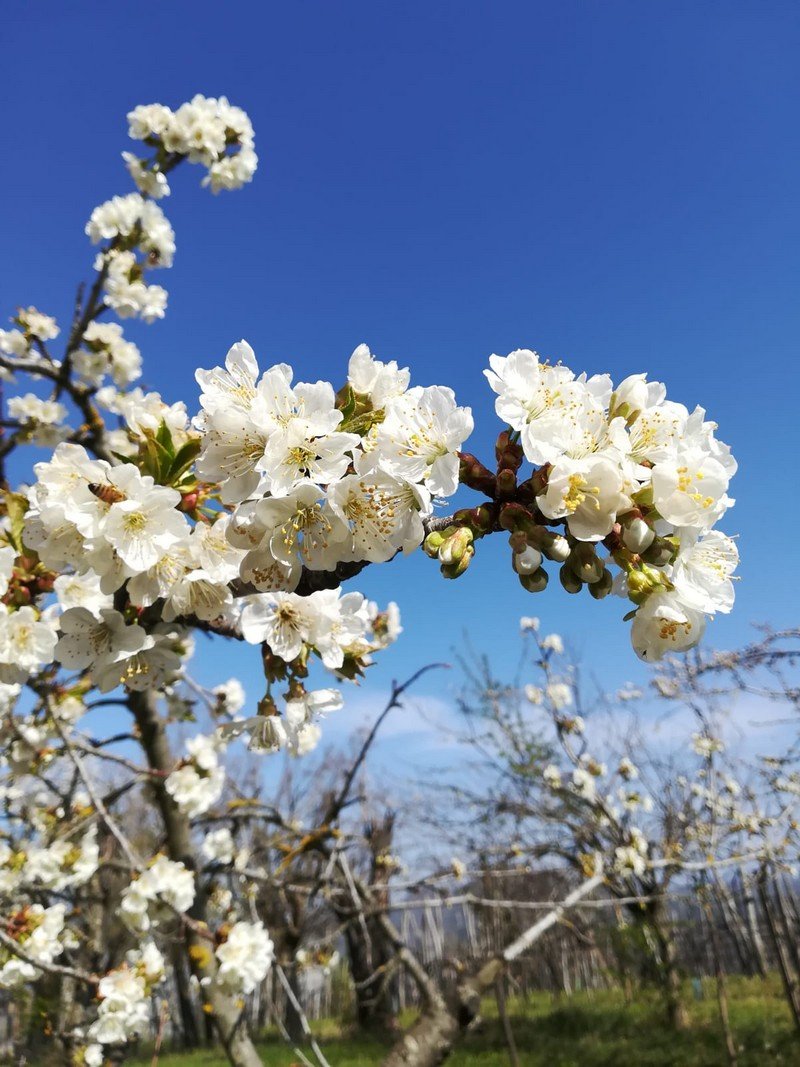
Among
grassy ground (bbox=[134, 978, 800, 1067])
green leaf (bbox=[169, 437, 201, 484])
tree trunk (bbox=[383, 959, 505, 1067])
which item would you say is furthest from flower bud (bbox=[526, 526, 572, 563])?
grassy ground (bbox=[134, 978, 800, 1067])

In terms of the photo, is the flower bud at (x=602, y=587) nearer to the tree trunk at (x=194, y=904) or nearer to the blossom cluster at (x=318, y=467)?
the blossom cluster at (x=318, y=467)

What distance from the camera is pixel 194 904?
3096mm

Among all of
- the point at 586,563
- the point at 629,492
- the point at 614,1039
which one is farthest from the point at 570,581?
the point at 614,1039

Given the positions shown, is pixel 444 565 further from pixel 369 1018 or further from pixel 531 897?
pixel 531 897

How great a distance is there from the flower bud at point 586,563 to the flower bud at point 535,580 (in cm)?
4

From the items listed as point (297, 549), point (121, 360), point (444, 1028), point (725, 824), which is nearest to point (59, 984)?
point (444, 1028)

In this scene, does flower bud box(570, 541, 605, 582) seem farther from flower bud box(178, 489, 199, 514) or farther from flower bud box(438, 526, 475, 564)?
flower bud box(178, 489, 199, 514)

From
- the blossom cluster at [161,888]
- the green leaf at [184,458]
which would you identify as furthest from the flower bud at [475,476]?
the blossom cluster at [161,888]

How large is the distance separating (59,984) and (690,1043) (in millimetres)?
6629

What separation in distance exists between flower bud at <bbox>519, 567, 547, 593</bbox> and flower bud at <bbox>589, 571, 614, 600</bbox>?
0.06m

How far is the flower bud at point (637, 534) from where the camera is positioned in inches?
30.0

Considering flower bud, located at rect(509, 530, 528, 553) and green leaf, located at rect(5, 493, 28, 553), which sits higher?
green leaf, located at rect(5, 493, 28, 553)

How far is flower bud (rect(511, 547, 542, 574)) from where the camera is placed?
80 cm

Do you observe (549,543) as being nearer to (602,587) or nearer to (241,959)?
(602,587)
